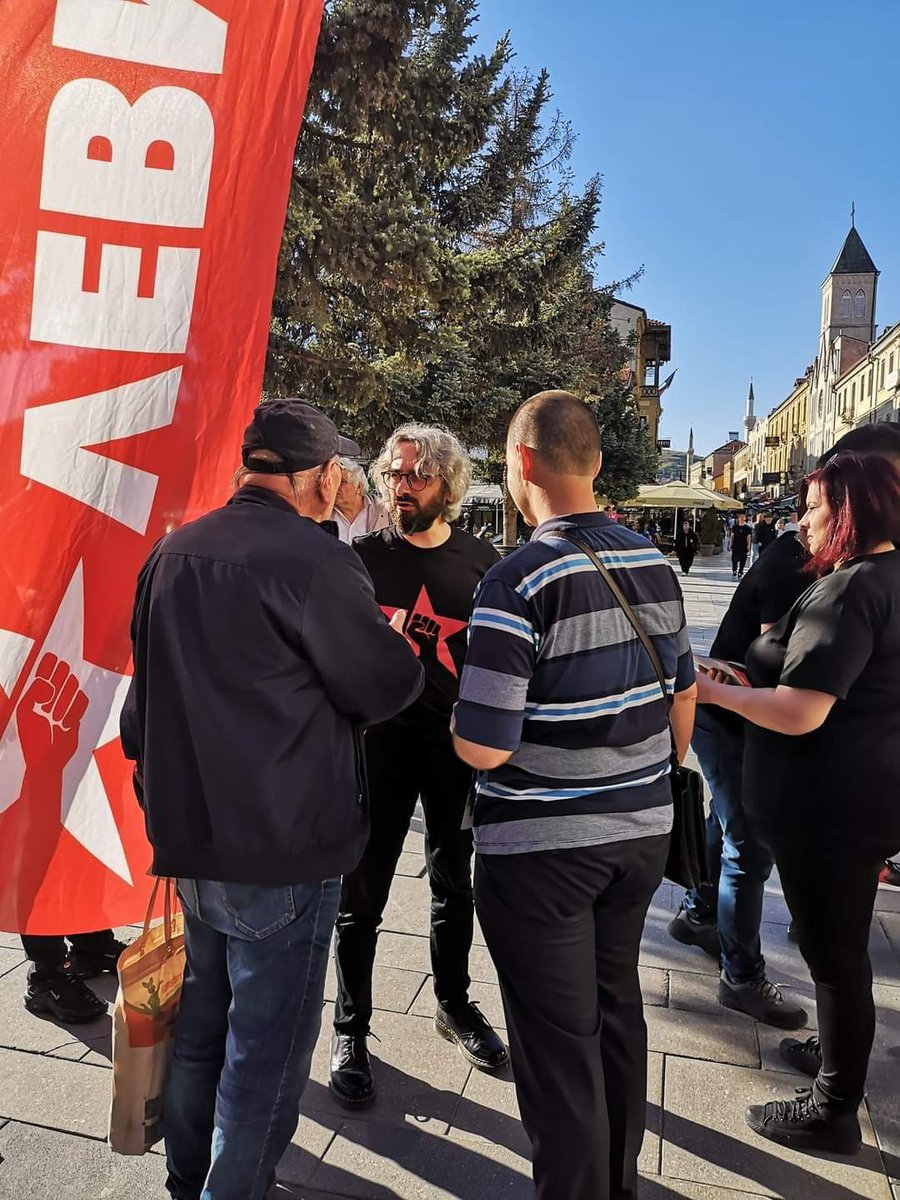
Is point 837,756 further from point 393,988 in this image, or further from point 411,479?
point 393,988

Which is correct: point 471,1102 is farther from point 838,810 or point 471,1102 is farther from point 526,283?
point 526,283

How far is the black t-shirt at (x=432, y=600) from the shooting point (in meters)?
2.65

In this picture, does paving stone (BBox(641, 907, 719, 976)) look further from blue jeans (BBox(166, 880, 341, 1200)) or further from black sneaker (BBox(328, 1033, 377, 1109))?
blue jeans (BBox(166, 880, 341, 1200))

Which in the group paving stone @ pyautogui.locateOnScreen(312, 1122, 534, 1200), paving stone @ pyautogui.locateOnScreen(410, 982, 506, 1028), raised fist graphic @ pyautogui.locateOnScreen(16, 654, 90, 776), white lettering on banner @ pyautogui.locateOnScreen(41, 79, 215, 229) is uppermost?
white lettering on banner @ pyautogui.locateOnScreen(41, 79, 215, 229)

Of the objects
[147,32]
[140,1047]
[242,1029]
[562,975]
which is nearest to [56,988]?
[140,1047]

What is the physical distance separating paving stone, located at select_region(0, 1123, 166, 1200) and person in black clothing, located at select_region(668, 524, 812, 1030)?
2032 millimetres

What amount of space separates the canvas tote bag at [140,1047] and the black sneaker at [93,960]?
4.29ft

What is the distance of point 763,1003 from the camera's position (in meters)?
2.97

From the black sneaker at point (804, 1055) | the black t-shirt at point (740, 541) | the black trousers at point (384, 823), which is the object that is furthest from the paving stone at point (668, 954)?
the black t-shirt at point (740, 541)

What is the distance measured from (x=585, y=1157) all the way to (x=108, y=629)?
1.88m

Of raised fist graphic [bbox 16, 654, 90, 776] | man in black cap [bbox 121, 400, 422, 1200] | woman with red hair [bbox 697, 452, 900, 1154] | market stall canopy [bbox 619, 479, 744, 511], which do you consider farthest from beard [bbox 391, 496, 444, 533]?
market stall canopy [bbox 619, 479, 744, 511]

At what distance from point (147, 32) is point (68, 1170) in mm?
3176

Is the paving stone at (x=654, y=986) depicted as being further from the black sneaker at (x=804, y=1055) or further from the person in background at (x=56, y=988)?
the person in background at (x=56, y=988)

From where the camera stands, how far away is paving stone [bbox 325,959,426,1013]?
119 inches
